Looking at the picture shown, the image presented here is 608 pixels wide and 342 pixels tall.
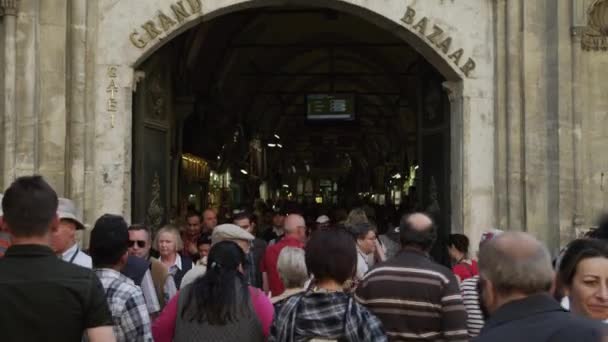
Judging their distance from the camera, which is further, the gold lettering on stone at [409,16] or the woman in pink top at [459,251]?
the gold lettering on stone at [409,16]

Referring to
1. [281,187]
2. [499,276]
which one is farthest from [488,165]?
[281,187]

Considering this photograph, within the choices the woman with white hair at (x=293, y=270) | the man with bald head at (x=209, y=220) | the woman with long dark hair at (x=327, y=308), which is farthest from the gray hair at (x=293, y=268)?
the man with bald head at (x=209, y=220)

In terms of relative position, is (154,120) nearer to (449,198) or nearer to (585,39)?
(449,198)

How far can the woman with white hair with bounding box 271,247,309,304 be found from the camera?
16.5 ft

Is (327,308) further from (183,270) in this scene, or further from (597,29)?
(597,29)

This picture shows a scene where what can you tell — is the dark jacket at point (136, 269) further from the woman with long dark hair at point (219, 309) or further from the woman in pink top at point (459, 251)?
the woman in pink top at point (459, 251)

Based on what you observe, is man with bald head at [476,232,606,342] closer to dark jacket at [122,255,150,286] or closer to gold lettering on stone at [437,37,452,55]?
dark jacket at [122,255,150,286]

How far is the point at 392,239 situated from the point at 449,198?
1554 millimetres

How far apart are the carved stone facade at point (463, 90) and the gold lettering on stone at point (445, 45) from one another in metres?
0.01

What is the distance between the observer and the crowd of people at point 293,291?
2758 millimetres

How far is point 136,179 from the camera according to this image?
1195 centimetres

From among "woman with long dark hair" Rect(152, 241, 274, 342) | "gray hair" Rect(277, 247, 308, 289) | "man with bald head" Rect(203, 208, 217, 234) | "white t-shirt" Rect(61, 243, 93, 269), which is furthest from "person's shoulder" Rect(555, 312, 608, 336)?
"man with bald head" Rect(203, 208, 217, 234)

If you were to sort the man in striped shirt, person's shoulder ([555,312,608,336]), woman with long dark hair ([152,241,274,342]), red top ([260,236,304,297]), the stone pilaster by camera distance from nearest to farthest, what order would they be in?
1. person's shoulder ([555,312,608,336])
2. woman with long dark hair ([152,241,274,342])
3. the man in striped shirt
4. red top ([260,236,304,297])
5. the stone pilaster

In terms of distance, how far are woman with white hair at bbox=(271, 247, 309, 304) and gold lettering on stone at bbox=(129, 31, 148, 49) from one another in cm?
621
